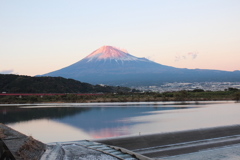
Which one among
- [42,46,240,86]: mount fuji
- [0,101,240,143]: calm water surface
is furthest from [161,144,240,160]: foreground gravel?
[42,46,240,86]: mount fuji

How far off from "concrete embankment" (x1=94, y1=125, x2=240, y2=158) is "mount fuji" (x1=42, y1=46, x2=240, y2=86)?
12014cm

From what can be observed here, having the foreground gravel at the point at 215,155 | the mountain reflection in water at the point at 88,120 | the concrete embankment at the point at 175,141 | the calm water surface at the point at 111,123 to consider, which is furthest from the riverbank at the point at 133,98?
the foreground gravel at the point at 215,155

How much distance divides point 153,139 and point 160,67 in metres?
174

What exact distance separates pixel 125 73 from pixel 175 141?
14972 centimetres

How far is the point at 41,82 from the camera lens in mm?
73000

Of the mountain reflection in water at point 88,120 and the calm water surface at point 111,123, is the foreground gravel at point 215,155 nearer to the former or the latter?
the calm water surface at point 111,123

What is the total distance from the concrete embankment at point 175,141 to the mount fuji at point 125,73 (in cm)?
12014

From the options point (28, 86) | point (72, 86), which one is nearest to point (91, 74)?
point (72, 86)

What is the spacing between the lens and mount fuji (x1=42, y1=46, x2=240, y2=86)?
14662cm

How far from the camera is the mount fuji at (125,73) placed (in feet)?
481

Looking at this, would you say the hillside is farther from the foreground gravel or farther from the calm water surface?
the foreground gravel

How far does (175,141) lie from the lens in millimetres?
10258

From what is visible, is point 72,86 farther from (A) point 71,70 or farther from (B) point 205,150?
(A) point 71,70

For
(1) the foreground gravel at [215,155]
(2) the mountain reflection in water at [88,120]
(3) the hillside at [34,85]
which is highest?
(3) the hillside at [34,85]
